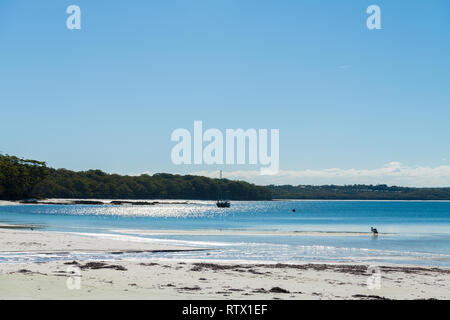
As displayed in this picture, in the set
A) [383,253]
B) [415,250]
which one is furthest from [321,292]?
[415,250]

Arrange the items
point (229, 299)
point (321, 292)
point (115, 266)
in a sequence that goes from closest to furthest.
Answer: point (229, 299) < point (321, 292) < point (115, 266)

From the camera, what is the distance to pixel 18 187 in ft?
604

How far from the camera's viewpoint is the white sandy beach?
17.7 metres

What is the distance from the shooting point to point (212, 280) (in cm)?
2145

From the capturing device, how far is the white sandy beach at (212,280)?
1769 cm

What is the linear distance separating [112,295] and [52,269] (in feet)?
24.4
